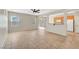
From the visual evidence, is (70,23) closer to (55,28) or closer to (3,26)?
(55,28)

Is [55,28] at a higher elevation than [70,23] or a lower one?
lower

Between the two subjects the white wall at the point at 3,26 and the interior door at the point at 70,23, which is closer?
the white wall at the point at 3,26

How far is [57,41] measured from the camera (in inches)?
96.7

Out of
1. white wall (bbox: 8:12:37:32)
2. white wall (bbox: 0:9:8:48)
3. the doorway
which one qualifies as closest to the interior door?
the doorway

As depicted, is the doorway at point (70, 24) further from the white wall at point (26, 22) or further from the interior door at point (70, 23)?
the white wall at point (26, 22)

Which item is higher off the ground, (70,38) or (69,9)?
(69,9)

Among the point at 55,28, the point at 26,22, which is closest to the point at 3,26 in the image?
the point at 26,22

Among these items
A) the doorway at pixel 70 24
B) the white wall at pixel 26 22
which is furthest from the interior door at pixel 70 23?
the white wall at pixel 26 22

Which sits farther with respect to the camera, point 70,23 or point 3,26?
point 70,23
